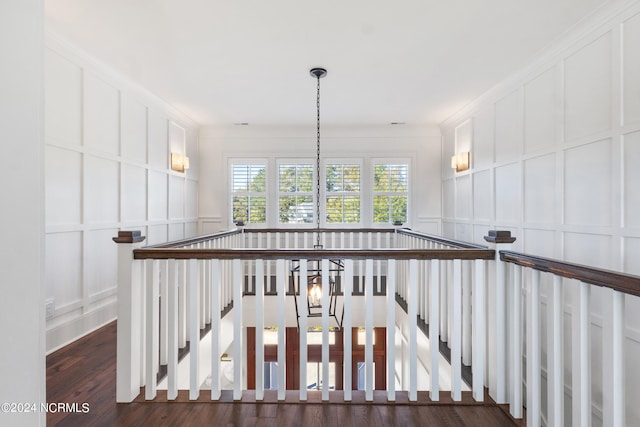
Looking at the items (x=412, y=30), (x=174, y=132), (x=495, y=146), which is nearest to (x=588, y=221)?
(x=495, y=146)

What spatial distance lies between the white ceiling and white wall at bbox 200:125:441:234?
53.9 inches

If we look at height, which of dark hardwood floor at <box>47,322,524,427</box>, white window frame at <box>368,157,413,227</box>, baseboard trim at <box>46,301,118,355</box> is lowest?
dark hardwood floor at <box>47,322,524,427</box>

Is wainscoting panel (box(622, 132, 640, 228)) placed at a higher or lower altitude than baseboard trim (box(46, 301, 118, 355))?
higher

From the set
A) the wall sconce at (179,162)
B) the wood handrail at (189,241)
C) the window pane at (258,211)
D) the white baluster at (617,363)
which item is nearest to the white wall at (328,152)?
the window pane at (258,211)

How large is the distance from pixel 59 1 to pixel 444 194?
209 inches

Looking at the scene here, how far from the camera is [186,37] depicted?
2.66m

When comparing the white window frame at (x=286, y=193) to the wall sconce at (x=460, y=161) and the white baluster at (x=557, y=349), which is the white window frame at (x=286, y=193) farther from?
the white baluster at (x=557, y=349)

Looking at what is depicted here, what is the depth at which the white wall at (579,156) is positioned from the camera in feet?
7.11

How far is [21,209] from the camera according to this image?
0.82 m

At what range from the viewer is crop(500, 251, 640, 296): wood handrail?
1.04 meters

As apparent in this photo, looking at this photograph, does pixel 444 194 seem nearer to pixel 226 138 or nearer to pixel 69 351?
pixel 226 138

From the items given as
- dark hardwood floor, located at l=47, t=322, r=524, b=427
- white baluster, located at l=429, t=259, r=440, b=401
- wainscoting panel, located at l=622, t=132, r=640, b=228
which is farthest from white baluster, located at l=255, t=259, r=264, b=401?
wainscoting panel, located at l=622, t=132, r=640, b=228

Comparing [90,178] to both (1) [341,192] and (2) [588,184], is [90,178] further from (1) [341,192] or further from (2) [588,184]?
(2) [588,184]

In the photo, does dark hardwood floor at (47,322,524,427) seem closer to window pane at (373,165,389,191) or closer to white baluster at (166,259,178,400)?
white baluster at (166,259,178,400)
